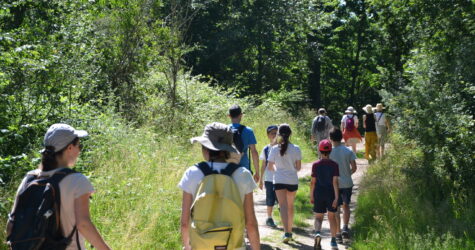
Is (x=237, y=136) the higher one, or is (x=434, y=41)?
(x=434, y=41)

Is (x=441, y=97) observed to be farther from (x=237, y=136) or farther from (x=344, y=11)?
(x=344, y=11)

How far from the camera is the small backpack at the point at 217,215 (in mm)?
3721

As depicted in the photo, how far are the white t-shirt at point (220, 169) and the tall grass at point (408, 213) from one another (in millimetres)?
3747

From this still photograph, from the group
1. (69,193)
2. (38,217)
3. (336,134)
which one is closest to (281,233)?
(336,134)

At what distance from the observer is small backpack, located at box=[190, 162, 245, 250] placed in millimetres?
3721

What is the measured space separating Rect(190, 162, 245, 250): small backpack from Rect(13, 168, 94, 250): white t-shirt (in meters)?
0.73

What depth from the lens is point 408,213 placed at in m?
8.70

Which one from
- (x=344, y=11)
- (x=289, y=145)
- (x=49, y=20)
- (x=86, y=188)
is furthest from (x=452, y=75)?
(x=344, y=11)

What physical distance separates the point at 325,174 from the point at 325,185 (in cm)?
16

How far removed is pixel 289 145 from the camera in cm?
821

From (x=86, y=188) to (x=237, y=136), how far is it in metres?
3.78

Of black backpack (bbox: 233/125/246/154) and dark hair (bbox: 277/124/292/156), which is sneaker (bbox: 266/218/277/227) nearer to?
dark hair (bbox: 277/124/292/156)

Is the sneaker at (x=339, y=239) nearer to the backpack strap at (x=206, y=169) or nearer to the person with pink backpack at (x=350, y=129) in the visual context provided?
the backpack strap at (x=206, y=169)

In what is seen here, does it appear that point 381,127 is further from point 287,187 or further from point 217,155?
point 217,155
